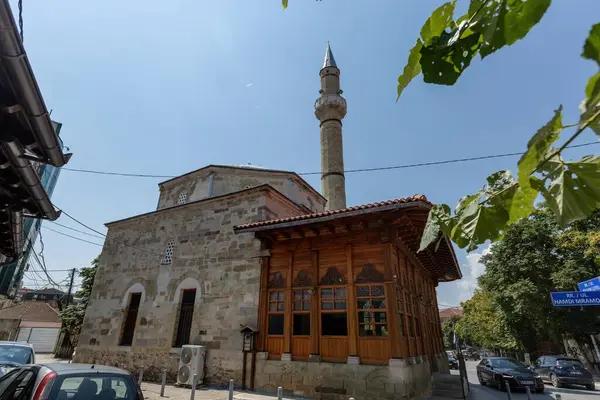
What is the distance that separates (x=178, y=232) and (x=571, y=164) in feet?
44.2

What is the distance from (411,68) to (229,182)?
46.7 feet

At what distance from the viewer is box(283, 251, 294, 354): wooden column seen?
8.99m

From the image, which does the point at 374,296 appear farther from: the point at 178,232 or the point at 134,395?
the point at 178,232

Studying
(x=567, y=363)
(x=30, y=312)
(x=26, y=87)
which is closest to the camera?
(x=26, y=87)

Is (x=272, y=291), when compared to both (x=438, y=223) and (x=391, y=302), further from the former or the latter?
(x=438, y=223)

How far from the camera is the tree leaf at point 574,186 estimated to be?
3.11ft

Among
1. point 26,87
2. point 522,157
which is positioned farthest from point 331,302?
point 522,157

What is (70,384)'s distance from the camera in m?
3.91

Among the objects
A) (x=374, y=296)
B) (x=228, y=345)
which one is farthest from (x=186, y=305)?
(x=374, y=296)

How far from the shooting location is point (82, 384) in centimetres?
397

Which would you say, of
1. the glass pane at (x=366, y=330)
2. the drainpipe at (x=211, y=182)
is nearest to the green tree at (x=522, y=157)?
the glass pane at (x=366, y=330)

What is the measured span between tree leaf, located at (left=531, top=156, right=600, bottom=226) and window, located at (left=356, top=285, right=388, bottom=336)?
25.3ft

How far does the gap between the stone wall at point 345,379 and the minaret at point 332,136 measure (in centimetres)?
1036

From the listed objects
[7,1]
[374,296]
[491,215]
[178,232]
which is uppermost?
[178,232]
